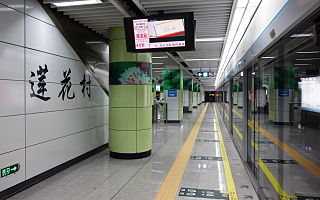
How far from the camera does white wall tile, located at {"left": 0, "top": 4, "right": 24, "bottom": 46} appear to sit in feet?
11.1

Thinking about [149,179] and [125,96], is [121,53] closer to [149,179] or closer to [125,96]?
[125,96]

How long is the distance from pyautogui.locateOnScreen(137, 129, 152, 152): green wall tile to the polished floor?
0.26 meters

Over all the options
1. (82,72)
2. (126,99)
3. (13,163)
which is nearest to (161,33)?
(126,99)

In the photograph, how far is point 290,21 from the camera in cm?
205

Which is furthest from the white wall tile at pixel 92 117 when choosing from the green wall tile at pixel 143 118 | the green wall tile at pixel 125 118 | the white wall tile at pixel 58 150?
the green wall tile at pixel 143 118

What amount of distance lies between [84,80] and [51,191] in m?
2.63

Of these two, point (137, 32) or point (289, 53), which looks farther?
point (137, 32)

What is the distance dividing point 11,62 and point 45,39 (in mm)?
919

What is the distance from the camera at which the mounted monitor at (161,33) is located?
4277mm

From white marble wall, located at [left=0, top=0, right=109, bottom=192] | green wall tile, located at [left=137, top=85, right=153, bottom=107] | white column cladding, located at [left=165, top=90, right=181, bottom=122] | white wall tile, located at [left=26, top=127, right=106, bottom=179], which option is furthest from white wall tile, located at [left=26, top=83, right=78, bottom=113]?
white column cladding, located at [left=165, top=90, right=181, bottom=122]

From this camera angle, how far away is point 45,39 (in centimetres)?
425

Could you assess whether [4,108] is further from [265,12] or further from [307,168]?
[307,168]

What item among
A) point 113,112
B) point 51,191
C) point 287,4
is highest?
point 287,4

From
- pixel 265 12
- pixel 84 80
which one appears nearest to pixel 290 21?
pixel 265 12
